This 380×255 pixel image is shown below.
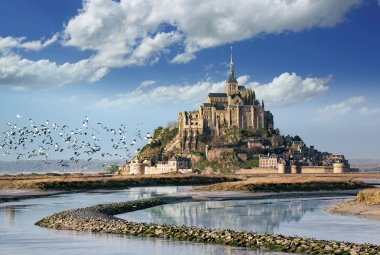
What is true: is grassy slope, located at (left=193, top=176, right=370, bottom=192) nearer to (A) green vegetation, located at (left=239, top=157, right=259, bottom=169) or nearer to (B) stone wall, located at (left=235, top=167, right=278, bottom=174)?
(B) stone wall, located at (left=235, top=167, right=278, bottom=174)

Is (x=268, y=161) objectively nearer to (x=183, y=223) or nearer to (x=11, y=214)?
(x=11, y=214)

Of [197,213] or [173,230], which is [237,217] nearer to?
[197,213]

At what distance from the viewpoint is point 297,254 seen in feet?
84.0

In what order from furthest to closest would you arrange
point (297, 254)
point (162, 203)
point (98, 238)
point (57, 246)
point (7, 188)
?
point (7, 188)
point (162, 203)
point (98, 238)
point (57, 246)
point (297, 254)

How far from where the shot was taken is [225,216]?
4319 cm

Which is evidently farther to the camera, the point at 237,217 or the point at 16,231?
the point at 237,217

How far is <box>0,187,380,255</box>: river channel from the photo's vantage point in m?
27.0

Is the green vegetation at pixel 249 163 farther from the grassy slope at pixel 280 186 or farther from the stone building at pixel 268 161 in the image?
the grassy slope at pixel 280 186

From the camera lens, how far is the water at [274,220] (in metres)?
32.6

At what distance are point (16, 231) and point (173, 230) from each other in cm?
871

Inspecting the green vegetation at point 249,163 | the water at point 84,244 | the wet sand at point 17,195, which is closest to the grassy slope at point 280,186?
the wet sand at point 17,195

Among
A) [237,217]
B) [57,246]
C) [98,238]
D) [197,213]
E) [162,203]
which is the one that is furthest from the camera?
[162,203]

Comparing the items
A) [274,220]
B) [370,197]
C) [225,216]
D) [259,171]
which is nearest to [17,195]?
[225,216]

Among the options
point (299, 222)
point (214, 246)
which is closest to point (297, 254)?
point (214, 246)
